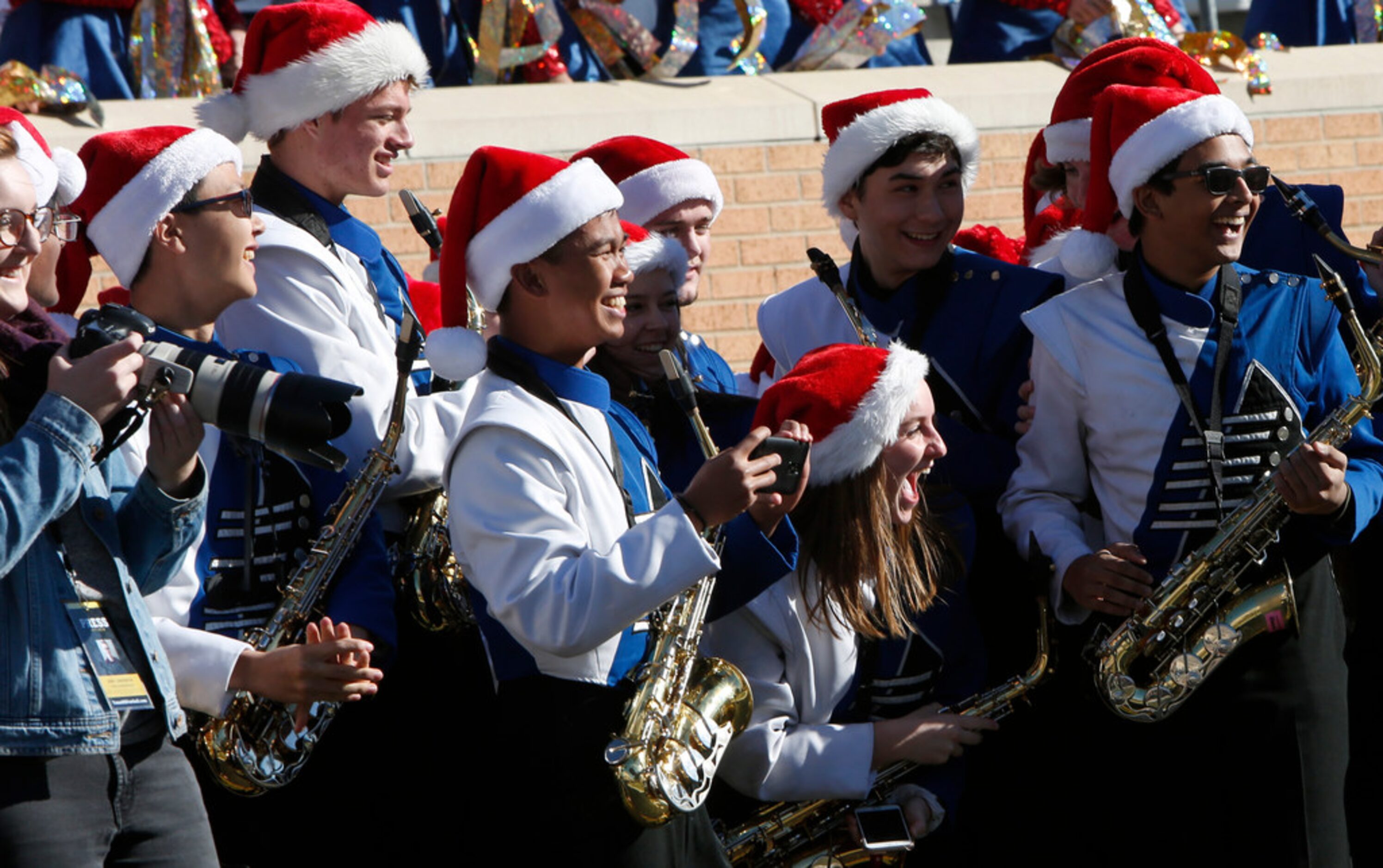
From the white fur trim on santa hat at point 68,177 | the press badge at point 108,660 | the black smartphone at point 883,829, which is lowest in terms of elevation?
the black smartphone at point 883,829

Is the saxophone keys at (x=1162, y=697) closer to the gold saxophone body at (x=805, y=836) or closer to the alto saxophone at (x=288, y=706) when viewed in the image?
the gold saxophone body at (x=805, y=836)

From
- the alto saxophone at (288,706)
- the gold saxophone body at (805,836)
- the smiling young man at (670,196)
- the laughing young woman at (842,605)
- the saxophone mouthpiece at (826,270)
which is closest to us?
the alto saxophone at (288,706)

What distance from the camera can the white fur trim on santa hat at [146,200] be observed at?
3572mm

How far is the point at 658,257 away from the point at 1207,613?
151cm

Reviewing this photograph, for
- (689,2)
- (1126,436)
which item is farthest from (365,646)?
(689,2)

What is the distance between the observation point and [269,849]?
3803 millimetres

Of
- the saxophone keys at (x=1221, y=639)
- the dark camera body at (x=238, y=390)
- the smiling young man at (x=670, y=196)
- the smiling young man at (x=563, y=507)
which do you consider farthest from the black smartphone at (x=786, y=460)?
the smiling young man at (x=670, y=196)

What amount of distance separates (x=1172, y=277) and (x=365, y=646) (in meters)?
2.03

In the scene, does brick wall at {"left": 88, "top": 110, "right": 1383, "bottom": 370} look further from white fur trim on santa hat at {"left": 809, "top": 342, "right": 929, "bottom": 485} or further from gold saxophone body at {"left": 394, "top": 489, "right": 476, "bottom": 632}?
white fur trim on santa hat at {"left": 809, "top": 342, "right": 929, "bottom": 485}

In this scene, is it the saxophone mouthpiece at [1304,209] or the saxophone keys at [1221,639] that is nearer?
the saxophone keys at [1221,639]

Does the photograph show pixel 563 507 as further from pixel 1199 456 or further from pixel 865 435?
pixel 1199 456

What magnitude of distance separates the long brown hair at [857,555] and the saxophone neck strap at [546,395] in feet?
1.62

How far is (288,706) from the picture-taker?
3.54m

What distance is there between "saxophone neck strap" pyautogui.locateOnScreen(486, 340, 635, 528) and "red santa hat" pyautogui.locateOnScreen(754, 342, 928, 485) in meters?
0.48
